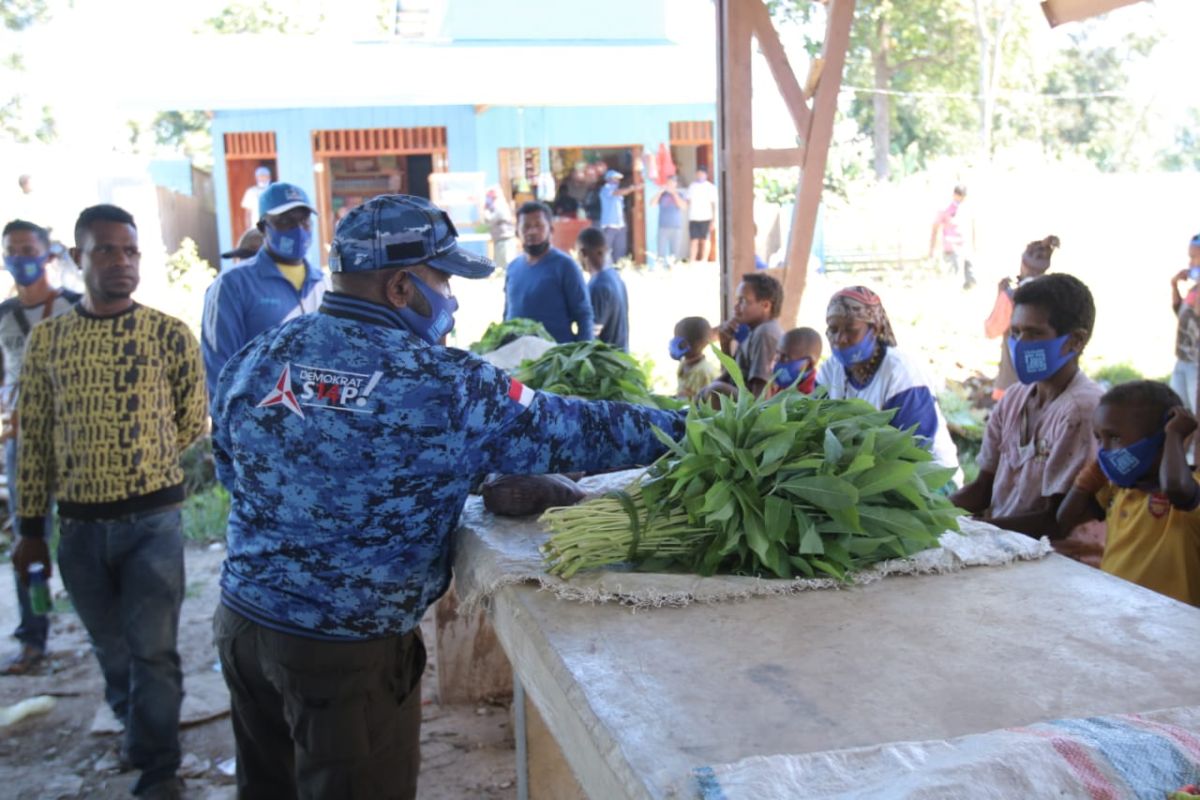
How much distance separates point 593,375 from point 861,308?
102cm

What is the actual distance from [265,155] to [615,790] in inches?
785

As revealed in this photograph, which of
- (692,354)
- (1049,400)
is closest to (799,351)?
(1049,400)

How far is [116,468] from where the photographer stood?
4.04 metres

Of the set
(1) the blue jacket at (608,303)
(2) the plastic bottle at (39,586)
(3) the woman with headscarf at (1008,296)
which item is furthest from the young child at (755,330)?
(2) the plastic bottle at (39,586)

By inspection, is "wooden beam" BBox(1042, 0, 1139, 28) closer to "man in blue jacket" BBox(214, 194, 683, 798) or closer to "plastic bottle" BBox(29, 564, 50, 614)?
"man in blue jacket" BBox(214, 194, 683, 798)

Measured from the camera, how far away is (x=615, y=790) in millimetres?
1727

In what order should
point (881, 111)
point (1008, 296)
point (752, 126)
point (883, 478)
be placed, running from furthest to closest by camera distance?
point (881, 111), point (1008, 296), point (752, 126), point (883, 478)

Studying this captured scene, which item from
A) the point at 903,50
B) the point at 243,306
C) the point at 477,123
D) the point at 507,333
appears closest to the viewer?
the point at 243,306

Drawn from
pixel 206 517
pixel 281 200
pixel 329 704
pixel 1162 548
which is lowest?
pixel 206 517

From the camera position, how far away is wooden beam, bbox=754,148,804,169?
6.62 m

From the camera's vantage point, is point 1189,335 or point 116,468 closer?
point 116,468

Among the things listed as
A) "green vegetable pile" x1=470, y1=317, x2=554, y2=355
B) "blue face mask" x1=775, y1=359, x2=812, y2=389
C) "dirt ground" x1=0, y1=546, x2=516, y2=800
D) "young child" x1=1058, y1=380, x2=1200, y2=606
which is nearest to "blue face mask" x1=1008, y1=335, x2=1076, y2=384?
"young child" x1=1058, y1=380, x2=1200, y2=606

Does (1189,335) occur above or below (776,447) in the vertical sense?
below

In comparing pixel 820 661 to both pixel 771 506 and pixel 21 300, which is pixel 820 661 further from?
pixel 21 300
